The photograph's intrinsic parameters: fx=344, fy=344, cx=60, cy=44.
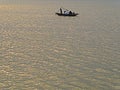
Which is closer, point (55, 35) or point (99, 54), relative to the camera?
point (99, 54)

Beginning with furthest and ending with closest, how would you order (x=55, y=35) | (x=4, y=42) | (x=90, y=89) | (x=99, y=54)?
(x=55, y=35)
(x=4, y=42)
(x=99, y=54)
(x=90, y=89)

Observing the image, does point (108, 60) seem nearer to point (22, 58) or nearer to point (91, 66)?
point (91, 66)

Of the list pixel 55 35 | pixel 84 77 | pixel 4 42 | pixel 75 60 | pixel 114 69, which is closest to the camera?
pixel 84 77

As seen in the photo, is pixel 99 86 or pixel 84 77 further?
pixel 84 77

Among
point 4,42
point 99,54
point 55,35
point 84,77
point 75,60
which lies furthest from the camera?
point 55,35

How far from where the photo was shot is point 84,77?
3556 centimetres

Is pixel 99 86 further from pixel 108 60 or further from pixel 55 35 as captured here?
pixel 55 35

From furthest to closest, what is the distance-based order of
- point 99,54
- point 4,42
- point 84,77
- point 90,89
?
point 4,42 → point 99,54 → point 84,77 → point 90,89

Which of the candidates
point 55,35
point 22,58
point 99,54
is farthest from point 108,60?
point 55,35

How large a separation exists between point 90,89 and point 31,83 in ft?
18.8

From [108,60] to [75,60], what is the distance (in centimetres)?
422

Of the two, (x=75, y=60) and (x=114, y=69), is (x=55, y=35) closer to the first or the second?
(x=75, y=60)

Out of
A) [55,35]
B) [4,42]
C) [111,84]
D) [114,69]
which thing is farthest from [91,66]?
[55,35]

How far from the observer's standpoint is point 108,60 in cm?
4331
